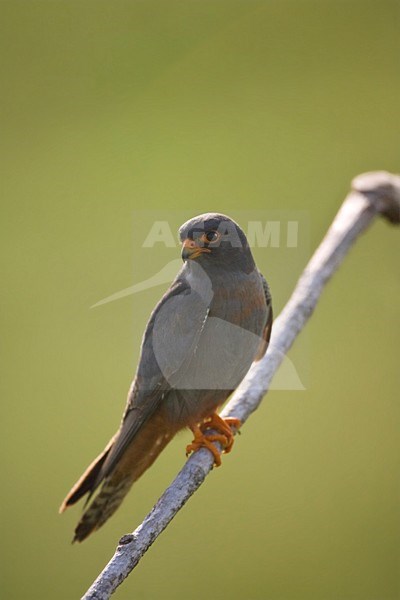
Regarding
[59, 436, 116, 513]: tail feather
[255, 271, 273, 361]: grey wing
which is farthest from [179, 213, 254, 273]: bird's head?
[59, 436, 116, 513]: tail feather

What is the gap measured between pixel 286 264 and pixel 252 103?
1150 millimetres

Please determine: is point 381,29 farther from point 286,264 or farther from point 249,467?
point 249,467

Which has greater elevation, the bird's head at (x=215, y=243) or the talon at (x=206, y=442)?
the bird's head at (x=215, y=243)

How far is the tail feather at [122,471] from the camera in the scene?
310 cm

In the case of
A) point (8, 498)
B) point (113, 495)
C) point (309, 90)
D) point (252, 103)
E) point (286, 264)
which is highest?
point (309, 90)

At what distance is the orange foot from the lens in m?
3.17

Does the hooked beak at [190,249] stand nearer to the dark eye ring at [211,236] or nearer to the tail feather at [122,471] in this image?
the dark eye ring at [211,236]

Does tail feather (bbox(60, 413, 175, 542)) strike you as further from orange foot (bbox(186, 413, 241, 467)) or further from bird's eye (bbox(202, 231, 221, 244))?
bird's eye (bbox(202, 231, 221, 244))

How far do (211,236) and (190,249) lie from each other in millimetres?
110

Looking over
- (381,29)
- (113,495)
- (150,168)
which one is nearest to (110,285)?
(150,168)

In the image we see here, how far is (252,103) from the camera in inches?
164

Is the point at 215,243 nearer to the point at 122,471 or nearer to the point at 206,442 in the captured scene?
the point at 206,442

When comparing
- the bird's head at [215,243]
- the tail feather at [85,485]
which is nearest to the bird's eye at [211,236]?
the bird's head at [215,243]

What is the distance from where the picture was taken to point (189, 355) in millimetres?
3074
